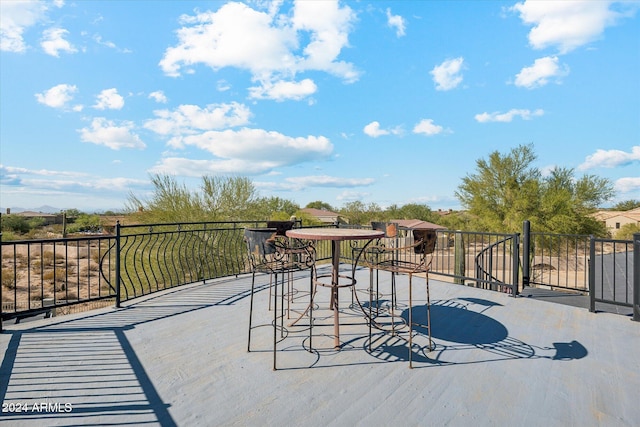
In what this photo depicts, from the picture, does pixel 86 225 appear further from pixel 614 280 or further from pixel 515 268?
pixel 614 280

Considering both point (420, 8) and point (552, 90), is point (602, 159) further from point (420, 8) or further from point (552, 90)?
point (420, 8)

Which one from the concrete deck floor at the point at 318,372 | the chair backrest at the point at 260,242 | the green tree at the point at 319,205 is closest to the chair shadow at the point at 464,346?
the concrete deck floor at the point at 318,372

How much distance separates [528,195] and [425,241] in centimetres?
1655

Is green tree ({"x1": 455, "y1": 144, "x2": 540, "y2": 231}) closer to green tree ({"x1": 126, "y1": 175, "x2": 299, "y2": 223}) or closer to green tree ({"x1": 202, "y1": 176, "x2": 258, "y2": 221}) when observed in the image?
green tree ({"x1": 126, "y1": 175, "x2": 299, "y2": 223})

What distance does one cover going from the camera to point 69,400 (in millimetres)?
1796

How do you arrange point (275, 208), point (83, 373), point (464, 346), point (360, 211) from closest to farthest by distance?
point (83, 373) → point (464, 346) → point (275, 208) → point (360, 211)

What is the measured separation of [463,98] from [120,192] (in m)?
16.0

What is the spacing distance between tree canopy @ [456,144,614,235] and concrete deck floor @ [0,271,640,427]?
14.0 m

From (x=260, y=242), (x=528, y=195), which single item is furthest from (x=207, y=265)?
(x=528, y=195)

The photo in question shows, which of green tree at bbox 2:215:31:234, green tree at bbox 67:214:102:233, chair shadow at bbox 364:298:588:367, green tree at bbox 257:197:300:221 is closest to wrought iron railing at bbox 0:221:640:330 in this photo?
chair shadow at bbox 364:298:588:367

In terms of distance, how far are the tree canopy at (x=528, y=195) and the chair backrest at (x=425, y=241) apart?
15503mm

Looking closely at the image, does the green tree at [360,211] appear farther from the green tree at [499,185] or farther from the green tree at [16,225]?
the green tree at [16,225]

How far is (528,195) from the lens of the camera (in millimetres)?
15719

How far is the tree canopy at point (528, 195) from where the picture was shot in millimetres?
15070
